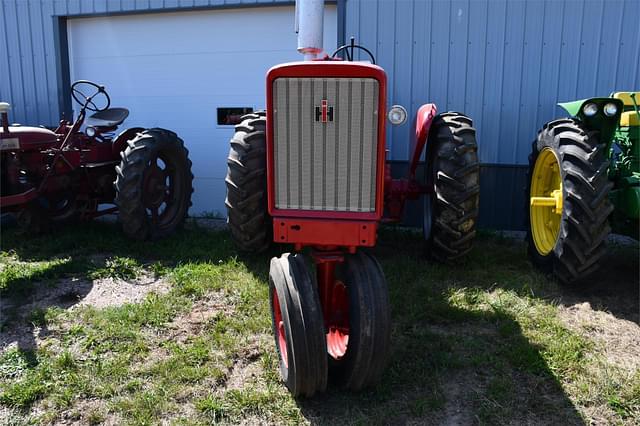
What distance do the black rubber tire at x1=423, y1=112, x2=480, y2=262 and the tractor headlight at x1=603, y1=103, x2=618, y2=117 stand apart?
97 centimetres

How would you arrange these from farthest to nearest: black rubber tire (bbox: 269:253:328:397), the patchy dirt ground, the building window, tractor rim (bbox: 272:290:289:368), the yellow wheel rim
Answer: the building window, the yellow wheel rim, the patchy dirt ground, tractor rim (bbox: 272:290:289:368), black rubber tire (bbox: 269:253:328:397)

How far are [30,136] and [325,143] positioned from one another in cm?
382

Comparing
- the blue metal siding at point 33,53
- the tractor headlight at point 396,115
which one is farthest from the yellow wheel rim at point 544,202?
the blue metal siding at point 33,53

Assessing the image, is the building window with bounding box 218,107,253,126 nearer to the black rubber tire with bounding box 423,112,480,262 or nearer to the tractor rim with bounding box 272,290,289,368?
the black rubber tire with bounding box 423,112,480,262

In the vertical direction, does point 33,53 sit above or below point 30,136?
above

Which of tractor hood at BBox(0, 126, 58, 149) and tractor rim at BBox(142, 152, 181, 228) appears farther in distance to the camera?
tractor rim at BBox(142, 152, 181, 228)

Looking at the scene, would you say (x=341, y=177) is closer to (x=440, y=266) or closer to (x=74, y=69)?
(x=440, y=266)

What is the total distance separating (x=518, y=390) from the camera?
295cm

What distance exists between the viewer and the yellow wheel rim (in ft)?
15.0

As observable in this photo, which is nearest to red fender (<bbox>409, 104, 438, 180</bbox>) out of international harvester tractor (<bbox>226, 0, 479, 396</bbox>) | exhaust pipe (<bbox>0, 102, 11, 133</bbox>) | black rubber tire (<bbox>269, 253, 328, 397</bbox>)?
international harvester tractor (<bbox>226, 0, 479, 396</bbox>)

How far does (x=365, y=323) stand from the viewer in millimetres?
2701

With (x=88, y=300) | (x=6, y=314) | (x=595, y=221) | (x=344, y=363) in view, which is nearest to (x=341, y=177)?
(x=344, y=363)

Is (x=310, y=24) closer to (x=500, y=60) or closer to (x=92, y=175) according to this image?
(x=500, y=60)

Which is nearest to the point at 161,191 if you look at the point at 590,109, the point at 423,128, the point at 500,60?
the point at 423,128
